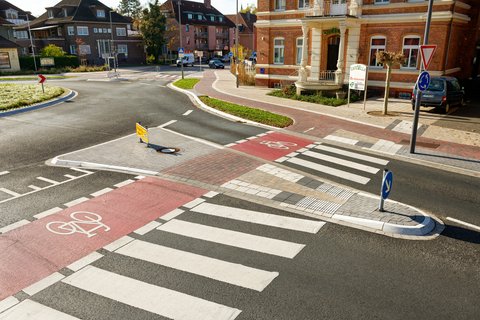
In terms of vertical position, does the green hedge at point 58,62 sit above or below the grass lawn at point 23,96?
above

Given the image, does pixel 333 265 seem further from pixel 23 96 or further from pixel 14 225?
pixel 23 96

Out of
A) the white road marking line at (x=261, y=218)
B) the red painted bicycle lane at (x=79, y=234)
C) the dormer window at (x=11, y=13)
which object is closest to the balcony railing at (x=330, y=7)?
the red painted bicycle lane at (x=79, y=234)

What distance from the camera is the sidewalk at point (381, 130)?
14.4 meters

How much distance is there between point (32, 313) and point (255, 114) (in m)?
16.0

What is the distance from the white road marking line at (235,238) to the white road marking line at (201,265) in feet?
2.14

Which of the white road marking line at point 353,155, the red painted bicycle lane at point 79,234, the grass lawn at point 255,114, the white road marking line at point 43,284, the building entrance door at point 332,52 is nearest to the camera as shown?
the white road marking line at point 43,284

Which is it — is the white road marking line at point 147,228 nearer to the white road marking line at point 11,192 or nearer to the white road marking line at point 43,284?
the white road marking line at point 43,284

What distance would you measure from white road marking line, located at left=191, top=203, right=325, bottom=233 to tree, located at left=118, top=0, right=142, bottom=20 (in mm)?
107566

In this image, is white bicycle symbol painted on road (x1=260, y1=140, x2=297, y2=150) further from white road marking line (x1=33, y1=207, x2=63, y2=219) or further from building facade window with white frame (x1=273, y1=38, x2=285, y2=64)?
building facade window with white frame (x1=273, y1=38, x2=285, y2=64)

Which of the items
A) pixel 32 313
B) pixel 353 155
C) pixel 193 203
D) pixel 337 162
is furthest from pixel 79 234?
pixel 353 155

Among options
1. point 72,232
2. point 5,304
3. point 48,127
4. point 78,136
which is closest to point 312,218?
point 72,232

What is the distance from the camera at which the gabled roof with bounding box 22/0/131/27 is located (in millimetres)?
65188

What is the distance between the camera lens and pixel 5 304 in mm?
5887

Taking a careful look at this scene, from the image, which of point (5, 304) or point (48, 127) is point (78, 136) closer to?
point (48, 127)
